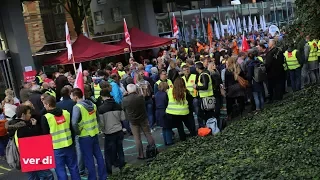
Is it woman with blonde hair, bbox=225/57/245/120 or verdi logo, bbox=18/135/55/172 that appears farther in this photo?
woman with blonde hair, bbox=225/57/245/120

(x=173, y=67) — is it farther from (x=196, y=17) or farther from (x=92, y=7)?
(x=196, y=17)

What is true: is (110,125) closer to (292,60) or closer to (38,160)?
(38,160)

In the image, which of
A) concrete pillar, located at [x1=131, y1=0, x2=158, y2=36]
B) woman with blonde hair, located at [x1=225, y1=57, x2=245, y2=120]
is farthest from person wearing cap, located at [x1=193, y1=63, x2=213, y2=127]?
concrete pillar, located at [x1=131, y1=0, x2=158, y2=36]

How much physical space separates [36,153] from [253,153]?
3.39m

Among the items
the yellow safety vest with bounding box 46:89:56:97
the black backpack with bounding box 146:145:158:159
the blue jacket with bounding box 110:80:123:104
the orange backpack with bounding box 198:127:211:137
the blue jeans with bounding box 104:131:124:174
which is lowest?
the black backpack with bounding box 146:145:158:159

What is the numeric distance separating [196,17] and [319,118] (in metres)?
21.0

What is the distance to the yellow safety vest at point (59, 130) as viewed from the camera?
654cm

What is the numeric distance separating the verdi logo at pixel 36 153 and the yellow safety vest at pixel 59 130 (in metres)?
0.19

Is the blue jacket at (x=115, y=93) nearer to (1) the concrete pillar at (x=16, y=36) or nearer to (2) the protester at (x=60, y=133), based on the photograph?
(2) the protester at (x=60, y=133)

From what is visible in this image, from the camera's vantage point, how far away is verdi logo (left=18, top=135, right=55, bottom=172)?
643 cm

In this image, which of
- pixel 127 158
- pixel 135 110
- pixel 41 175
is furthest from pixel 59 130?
pixel 127 158

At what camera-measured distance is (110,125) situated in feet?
24.6

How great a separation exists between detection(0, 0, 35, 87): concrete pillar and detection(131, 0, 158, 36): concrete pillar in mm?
7644

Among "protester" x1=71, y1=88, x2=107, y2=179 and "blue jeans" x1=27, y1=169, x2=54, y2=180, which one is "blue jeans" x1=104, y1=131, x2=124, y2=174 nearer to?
"protester" x1=71, y1=88, x2=107, y2=179
